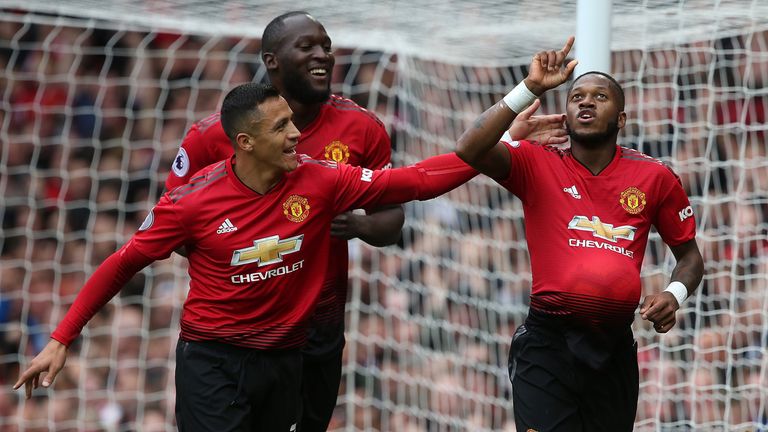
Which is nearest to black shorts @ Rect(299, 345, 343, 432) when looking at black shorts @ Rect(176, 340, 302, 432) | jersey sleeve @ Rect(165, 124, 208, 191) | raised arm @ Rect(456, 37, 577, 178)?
black shorts @ Rect(176, 340, 302, 432)

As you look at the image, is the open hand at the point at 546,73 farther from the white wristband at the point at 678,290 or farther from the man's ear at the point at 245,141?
the man's ear at the point at 245,141

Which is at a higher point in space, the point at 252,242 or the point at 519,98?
the point at 519,98

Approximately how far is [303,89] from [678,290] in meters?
1.62

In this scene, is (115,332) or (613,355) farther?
(115,332)

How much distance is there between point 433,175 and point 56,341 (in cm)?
146

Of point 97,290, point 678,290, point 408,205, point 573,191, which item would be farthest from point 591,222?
point 408,205

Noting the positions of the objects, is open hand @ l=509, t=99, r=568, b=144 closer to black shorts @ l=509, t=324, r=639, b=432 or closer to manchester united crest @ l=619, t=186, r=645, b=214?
manchester united crest @ l=619, t=186, r=645, b=214

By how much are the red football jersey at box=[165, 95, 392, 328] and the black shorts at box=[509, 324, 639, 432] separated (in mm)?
866

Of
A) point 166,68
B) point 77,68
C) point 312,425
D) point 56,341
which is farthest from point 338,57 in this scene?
point 56,341

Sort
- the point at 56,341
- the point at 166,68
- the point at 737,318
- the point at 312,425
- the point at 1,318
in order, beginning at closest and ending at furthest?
1. the point at 56,341
2. the point at 312,425
3. the point at 737,318
4. the point at 1,318
5. the point at 166,68

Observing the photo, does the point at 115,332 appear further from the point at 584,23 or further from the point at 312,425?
the point at 584,23

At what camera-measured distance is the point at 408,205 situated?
7625 millimetres

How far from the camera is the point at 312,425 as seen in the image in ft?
16.3

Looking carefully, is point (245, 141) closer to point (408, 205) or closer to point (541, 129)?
point (541, 129)
